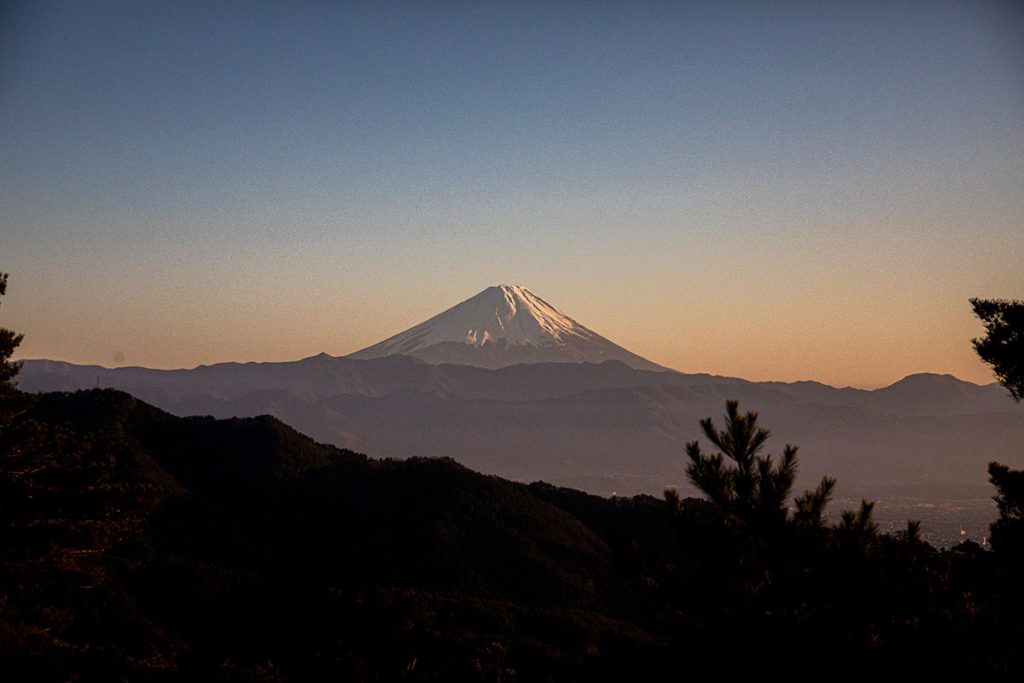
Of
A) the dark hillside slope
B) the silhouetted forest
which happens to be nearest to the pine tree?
the silhouetted forest

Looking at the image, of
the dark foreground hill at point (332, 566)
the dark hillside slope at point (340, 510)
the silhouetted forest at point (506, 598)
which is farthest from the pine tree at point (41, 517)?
the dark hillside slope at point (340, 510)

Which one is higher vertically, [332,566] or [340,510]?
[332,566]

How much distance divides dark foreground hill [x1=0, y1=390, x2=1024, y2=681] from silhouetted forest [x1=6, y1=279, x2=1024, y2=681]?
5cm

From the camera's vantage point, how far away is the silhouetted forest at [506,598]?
1123 cm

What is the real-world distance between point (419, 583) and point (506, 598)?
481cm

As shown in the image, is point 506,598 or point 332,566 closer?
point 332,566

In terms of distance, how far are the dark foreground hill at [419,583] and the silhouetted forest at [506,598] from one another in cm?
5

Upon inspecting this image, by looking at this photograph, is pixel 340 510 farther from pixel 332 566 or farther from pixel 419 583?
pixel 332 566

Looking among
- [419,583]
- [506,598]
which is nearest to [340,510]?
[419,583]

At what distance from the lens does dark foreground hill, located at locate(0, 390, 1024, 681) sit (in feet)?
37.3

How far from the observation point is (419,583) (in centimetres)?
3891

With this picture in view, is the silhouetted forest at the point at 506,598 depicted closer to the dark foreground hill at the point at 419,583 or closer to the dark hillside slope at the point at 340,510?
the dark foreground hill at the point at 419,583

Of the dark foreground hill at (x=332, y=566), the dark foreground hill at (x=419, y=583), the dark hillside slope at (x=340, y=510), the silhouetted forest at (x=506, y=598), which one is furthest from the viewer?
the dark hillside slope at (x=340, y=510)

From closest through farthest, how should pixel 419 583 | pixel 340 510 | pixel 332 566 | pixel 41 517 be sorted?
pixel 332 566 → pixel 41 517 → pixel 419 583 → pixel 340 510
